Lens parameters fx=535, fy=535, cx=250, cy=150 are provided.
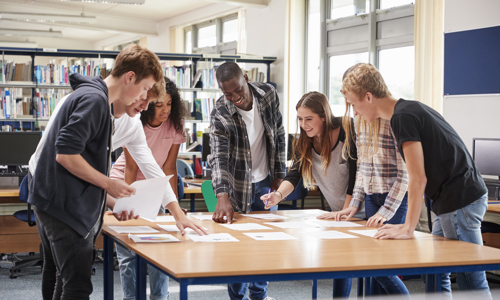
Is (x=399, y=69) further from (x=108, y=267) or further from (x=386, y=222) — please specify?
(x=108, y=267)

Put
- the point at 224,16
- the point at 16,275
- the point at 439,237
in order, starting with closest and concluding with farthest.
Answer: the point at 439,237, the point at 16,275, the point at 224,16

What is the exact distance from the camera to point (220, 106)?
9.02ft

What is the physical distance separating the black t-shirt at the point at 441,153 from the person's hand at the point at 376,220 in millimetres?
379

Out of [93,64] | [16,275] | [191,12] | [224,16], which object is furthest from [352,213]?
[191,12]

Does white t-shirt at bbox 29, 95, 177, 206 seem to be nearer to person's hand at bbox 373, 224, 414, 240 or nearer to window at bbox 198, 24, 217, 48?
person's hand at bbox 373, 224, 414, 240

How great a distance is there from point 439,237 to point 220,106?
1.23 m

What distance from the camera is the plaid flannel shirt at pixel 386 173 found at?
233cm

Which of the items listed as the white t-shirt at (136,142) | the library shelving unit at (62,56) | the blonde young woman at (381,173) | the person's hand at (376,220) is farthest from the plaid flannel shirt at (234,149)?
the library shelving unit at (62,56)

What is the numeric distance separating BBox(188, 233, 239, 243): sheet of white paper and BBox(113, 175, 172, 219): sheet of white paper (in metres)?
0.19

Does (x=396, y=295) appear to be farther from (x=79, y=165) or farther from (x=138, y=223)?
(x=79, y=165)

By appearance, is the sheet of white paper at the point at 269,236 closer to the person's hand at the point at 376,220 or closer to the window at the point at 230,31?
the person's hand at the point at 376,220

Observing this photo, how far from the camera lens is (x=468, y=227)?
6.80 feet

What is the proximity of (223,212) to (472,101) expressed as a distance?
3.23m

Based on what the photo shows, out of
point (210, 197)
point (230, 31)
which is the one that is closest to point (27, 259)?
point (210, 197)
